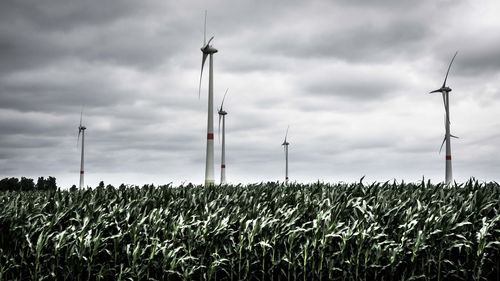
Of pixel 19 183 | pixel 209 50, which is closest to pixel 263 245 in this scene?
pixel 209 50

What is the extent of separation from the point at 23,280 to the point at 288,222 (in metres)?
4.88

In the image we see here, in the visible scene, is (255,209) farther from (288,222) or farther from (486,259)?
(486,259)

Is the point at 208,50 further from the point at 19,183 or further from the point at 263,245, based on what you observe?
the point at 19,183

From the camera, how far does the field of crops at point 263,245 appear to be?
7984 mm

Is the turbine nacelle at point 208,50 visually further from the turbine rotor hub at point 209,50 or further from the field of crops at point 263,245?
the field of crops at point 263,245

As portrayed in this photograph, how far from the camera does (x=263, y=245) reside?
794cm

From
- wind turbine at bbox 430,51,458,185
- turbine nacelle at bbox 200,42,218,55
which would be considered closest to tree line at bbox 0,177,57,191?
turbine nacelle at bbox 200,42,218,55

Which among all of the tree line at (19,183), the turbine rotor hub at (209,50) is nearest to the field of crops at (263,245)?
the turbine rotor hub at (209,50)

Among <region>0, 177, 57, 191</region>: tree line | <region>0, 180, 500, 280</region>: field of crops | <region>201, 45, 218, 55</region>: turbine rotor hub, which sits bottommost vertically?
<region>0, 180, 500, 280</region>: field of crops

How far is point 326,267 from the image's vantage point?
7996mm

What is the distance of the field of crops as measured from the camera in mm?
7984

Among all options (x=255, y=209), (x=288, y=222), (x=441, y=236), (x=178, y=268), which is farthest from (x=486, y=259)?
(x=178, y=268)

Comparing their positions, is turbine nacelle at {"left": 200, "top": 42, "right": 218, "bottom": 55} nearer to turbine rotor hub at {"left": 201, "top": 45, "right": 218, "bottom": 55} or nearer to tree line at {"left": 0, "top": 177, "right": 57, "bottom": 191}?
turbine rotor hub at {"left": 201, "top": 45, "right": 218, "bottom": 55}

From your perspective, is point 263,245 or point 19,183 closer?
point 263,245
